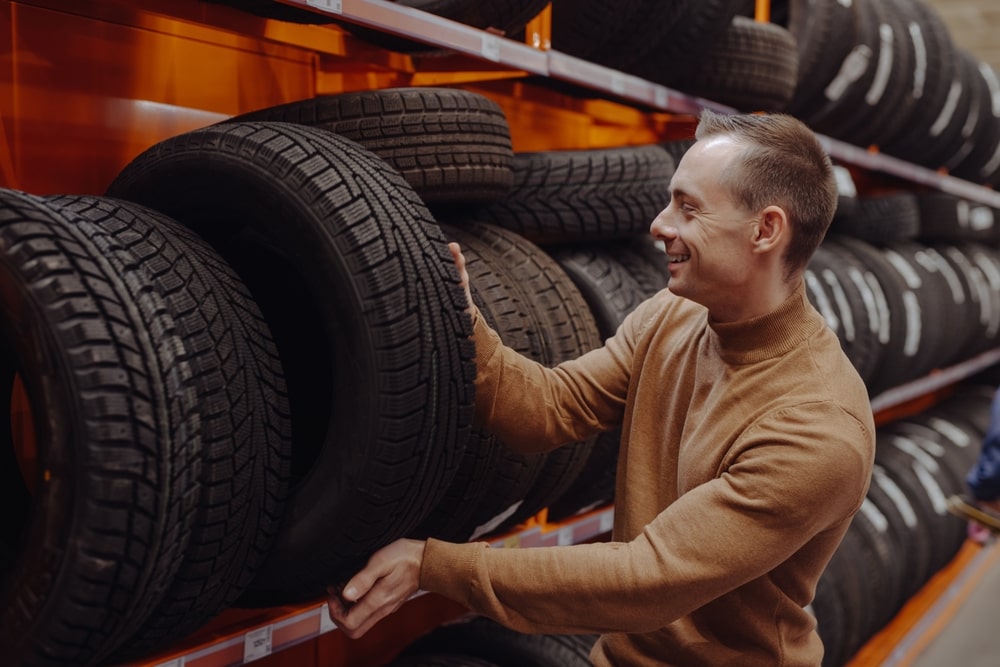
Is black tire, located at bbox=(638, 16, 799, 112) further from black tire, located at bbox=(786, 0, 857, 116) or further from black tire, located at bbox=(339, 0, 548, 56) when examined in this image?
black tire, located at bbox=(339, 0, 548, 56)

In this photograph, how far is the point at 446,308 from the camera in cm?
136

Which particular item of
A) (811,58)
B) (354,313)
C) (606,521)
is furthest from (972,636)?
(354,313)

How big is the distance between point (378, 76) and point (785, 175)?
1.16 metres

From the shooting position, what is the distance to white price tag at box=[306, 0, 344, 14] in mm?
1465

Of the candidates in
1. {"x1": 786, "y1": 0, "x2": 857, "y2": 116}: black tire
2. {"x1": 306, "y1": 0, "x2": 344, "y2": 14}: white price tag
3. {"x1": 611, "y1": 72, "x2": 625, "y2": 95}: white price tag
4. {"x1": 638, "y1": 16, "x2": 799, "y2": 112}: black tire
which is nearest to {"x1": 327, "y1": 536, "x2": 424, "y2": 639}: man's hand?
{"x1": 306, "y1": 0, "x2": 344, "y2": 14}: white price tag

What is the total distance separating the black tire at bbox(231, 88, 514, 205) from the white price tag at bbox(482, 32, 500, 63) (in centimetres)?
8

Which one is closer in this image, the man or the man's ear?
the man

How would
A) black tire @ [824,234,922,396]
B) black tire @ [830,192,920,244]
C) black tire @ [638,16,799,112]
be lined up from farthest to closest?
black tire @ [830,192,920,244] → black tire @ [824,234,922,396] → black tire @ [638,16,799,112]

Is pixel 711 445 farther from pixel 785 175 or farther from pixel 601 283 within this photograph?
pixel 601 283

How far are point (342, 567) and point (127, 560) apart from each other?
382mm

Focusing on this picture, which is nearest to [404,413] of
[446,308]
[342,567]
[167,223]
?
[446,308]

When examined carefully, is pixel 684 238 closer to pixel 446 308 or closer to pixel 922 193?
pixel 446 308

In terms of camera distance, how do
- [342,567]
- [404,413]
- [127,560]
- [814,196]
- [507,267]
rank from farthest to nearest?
1. [507,267]
2. [814,196]
3. [342,567]
4. [404,413]
5. [127,560]

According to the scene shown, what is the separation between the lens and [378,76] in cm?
233
